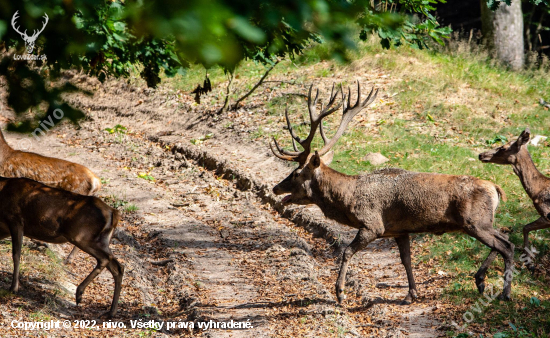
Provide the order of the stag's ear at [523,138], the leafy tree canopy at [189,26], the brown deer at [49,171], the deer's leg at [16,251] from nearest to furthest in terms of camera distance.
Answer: the leafy tree canopy at [189,26]
the deer's leg at [16,251]
the stag's ear at [523,138]
the brown deer at [49,171]

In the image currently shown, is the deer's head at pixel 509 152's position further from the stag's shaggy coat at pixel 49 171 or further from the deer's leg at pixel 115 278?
the stag's shaggy coat at pixel 49 171

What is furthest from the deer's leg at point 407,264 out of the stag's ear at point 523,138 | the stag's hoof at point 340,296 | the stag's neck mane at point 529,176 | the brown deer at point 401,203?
the stag's ear at point 523,138

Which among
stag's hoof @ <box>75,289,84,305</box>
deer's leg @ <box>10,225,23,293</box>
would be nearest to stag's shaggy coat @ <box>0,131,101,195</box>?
deer's leg @ <box>10,225,23,293</box>

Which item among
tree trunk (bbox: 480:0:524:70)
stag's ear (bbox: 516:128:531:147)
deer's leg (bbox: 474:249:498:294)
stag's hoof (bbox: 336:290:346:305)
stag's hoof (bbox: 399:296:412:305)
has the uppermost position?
tree trunk (bbox: 480:0:524:70)

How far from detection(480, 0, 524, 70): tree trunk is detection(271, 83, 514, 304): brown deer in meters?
11.6

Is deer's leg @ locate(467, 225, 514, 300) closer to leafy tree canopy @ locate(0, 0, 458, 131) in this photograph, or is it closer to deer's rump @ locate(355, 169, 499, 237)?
deer's rump @ locate(355, 169, 499, 237)

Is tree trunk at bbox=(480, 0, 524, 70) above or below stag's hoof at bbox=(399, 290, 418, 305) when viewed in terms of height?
above

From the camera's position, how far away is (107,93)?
752 inches

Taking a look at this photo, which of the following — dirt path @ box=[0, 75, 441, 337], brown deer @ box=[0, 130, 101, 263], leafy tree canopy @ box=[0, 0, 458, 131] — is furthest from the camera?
brown deer @ box=[0, 130, 101, 263]

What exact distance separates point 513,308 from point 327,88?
34.0 feet

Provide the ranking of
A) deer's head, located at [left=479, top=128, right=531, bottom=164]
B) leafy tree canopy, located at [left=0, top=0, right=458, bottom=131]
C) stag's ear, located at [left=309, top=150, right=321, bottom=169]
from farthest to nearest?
deer's head, located at [left=479, top=128, right=531, bottom=164] → stag's ear, located at [left=309, top=150, right=321, bottom=169] → leafy tree canopy, located at [left=0, top=0, right=458, bottom=131]

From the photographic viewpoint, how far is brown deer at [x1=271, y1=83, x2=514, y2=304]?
699 centimetres

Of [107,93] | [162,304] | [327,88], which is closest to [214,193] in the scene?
[162,304]

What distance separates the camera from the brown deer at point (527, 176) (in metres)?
8.19
